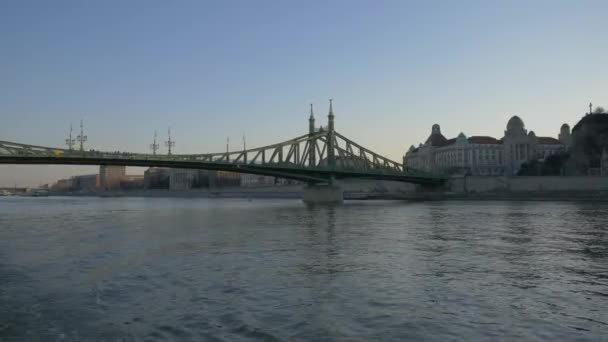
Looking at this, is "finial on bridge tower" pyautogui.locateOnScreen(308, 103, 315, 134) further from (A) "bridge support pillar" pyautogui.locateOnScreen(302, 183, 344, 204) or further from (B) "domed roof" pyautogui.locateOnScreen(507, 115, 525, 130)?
(B) "domed roof" pyautogui.locateOnScreen(507, 115, 525, 130)

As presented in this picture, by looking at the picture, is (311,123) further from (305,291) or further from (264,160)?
(305,291)

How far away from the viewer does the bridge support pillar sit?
3354 inches

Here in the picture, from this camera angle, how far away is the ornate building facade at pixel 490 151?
145125 millimetres

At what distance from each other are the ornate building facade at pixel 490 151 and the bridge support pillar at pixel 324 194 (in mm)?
56131

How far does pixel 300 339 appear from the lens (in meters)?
7.97

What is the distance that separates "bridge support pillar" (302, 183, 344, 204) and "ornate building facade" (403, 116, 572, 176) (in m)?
56.1

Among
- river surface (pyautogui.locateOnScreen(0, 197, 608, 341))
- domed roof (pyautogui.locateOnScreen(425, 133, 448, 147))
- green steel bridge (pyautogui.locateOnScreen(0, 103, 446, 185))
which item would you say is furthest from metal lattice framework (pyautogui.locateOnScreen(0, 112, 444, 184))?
domed roof (pyautogui.locateOnScreen(425, 133, 448, 147))

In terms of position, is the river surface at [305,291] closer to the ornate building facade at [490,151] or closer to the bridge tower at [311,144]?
the bridge tower at [311,144]

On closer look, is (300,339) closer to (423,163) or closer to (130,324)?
(130,324)

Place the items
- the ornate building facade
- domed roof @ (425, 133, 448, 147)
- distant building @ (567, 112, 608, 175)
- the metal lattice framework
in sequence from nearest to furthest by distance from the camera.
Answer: the metal lattice framework → distant building @ (567, 112, 608, 175) → the ornate building facade → domed roof @ (425, 133, 448, 147)

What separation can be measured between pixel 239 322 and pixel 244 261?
7626mm

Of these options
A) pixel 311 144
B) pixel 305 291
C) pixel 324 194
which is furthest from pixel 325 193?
pixel 305 291

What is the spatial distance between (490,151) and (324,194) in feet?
305

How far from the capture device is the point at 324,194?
85500mm
